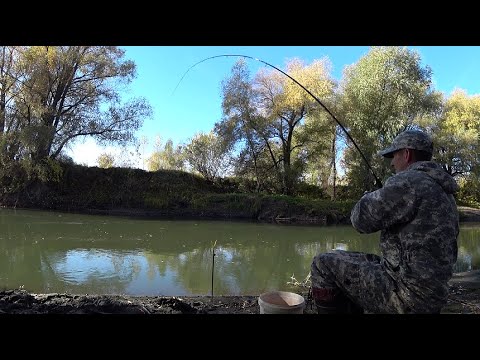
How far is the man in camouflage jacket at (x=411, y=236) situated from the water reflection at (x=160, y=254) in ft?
8.58

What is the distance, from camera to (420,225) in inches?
84.4

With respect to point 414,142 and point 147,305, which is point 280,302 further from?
point 147,305

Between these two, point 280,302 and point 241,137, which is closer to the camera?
point 280,302

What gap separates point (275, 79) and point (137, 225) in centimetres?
1335

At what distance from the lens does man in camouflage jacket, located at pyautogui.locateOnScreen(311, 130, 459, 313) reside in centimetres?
214

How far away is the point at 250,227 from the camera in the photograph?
16125mm

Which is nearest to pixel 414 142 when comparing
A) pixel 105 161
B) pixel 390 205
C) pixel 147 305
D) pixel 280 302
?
pixel 390 205

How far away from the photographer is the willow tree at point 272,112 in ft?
78.1

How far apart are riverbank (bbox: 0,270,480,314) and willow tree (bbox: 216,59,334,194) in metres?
19.5

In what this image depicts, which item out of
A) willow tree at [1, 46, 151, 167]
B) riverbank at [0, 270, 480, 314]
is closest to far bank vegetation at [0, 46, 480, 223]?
willow tree at [1, 46, 151, 167]

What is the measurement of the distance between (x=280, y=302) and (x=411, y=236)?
1.07m

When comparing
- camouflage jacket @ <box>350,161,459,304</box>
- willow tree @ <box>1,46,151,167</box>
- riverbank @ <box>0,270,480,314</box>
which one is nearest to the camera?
camouflage jacket @ <box>350,161,459,304</box>

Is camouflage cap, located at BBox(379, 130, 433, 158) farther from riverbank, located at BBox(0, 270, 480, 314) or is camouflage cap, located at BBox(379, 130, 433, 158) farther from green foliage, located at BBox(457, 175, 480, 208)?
green foliage, located at BBox(457, 175, 480, 208)
